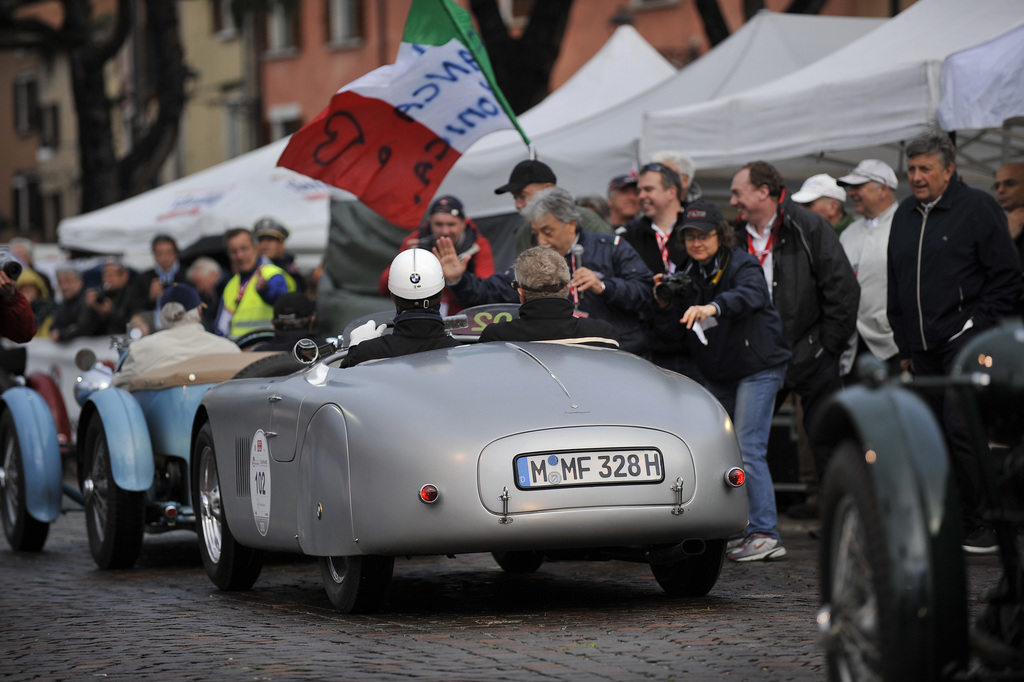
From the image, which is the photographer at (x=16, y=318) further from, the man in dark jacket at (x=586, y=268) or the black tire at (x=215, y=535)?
the man in dark jacket at (x=586, y=268)

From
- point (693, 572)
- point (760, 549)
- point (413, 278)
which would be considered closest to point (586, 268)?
point (413, 278)

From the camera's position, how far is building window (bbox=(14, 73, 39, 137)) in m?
64.8

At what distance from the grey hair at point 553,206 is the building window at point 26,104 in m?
58.4

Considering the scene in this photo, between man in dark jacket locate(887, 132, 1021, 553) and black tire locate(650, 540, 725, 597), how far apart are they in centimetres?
189

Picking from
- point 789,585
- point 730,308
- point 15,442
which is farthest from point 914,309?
point 15,442

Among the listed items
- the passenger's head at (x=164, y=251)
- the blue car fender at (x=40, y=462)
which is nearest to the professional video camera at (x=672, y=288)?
the blue car fender at (x=40, y=462)

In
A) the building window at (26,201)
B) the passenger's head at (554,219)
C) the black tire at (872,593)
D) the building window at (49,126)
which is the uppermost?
the building window at (49,126)

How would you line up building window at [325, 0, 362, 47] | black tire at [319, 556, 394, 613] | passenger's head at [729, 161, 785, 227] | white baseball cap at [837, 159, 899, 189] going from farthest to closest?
building window at [325, 0, 362, 47] → white baseball cap at [837, 159, 899, 189] → passenger's head at [729, 161, 785, 227] → black tire at [319, 556, 394, 613]

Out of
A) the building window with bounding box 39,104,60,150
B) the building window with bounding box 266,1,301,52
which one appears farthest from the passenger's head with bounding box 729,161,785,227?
the building window with bounding box 39,104,60,150

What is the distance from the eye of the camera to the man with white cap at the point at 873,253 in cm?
1062

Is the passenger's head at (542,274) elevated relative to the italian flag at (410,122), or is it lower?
lower

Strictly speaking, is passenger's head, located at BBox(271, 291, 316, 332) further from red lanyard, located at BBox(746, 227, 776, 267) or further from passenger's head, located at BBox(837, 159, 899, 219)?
passenger's head, located at BBox(837, 159, 899, 219)

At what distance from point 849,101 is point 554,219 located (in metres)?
2.84

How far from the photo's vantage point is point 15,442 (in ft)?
34.8
